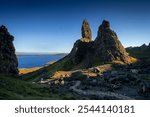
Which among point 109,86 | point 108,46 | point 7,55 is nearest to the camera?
point 7,55

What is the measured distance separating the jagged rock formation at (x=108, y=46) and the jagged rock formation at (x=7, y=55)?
301 feet

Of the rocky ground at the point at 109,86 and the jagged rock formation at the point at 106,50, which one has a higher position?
the jagged rock formation at the point at 106,50

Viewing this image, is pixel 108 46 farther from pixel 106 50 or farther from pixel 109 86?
pixel 109 86

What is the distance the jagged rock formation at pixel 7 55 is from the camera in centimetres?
9745

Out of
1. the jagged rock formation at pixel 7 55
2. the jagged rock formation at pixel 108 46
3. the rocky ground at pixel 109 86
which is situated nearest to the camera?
the rocky ground at pixel 109 86

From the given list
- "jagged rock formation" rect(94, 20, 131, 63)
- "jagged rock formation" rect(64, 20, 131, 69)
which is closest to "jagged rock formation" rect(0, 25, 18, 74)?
"jagged rock formation" rect(64, 20, 131, 69)

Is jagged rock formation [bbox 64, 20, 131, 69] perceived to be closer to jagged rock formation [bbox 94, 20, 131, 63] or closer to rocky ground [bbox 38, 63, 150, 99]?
jagged rock formation [bbox 94, 20, 131, 63]

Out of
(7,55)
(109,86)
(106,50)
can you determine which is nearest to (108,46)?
(106,50)

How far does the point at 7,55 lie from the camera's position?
→ 101 metres

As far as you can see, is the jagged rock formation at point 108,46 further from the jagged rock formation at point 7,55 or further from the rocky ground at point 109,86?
the jagged rock formation at point 7,55

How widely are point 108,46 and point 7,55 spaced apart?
100247mm

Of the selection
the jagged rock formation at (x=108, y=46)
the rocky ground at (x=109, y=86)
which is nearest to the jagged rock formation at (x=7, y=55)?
the rocky ground at (x=109, y=86)

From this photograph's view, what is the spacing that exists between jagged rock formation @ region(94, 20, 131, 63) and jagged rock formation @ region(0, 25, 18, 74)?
9167 centimetres

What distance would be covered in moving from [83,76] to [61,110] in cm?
9832
